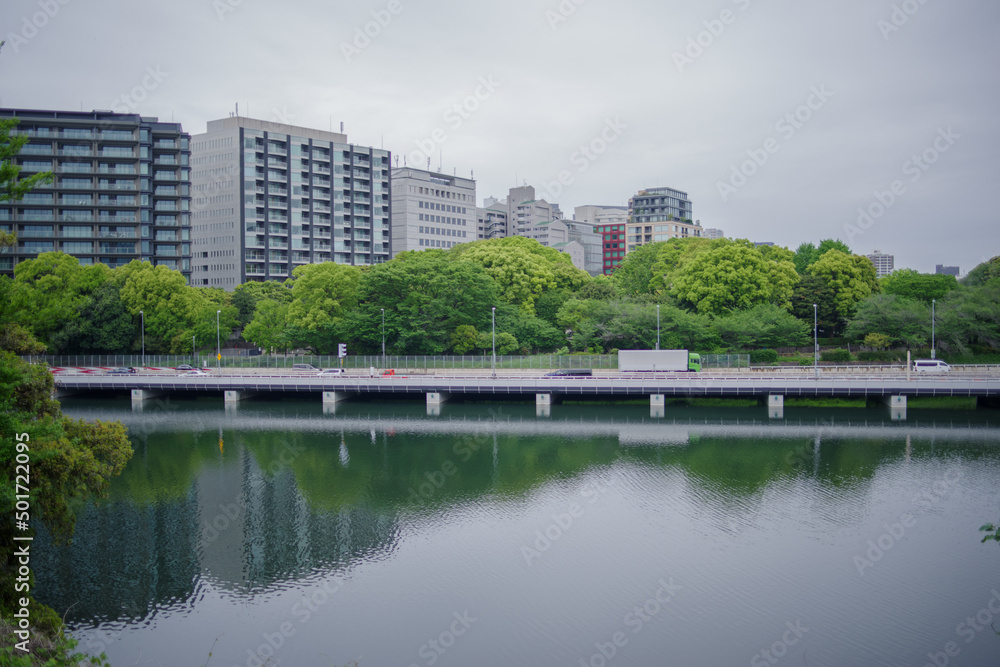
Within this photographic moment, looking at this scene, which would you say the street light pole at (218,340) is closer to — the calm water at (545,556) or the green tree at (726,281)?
the calm water at (545,556)

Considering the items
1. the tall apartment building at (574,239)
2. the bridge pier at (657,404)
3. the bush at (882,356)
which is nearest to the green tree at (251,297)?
the bridge pier at (657,404)

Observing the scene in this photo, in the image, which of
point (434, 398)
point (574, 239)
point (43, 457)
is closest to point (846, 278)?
point (434, 398)

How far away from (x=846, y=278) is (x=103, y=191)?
84984 millimetres

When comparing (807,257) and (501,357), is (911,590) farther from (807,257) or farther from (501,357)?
(807,257)

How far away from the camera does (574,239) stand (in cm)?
15038

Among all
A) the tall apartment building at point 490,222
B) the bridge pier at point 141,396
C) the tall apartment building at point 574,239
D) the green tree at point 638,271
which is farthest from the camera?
the tall apartment building at point 490,222

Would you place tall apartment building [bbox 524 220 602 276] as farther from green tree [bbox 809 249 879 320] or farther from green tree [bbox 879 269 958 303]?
green tree [bbox 879 269 958 303]

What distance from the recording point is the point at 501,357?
203ft

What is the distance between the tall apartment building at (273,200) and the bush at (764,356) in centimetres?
6317

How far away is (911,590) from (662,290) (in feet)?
174

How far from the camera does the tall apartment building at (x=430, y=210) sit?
123m

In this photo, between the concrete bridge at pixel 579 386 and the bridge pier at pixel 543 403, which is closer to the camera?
the concrete bridge at pixel 579 386

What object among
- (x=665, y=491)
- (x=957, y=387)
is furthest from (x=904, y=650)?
(x=957, y=387)

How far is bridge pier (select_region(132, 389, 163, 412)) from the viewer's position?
55.8 meters
